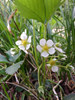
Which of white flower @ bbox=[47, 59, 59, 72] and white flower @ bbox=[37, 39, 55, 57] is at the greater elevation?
white flower @ bbox=[37, 39, 55, 57]

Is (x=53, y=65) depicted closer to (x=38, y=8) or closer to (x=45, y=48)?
(x=45, y=48)

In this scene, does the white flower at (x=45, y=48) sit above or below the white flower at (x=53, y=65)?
above

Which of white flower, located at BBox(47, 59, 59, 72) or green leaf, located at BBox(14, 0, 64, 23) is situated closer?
green leaf, located at BBox(14, 0, 64, 23)

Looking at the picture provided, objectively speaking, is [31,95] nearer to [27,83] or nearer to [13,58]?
[27,83]

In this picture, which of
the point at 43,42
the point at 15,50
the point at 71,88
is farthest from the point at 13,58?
the point at 71,88

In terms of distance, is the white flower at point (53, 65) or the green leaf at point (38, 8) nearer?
the green leaf at point (38, 8)

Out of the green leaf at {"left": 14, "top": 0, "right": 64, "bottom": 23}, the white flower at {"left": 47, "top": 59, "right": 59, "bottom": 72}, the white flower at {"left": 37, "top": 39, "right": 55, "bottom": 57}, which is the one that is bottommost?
the white flower at {"left": 47, "top": 59, "right": 59, "bottom": 72}

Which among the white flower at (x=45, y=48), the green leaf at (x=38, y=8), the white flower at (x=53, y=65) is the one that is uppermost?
the green leaf at (x=38, y=8)

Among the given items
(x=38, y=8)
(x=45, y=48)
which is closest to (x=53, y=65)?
(x=45, y=48)

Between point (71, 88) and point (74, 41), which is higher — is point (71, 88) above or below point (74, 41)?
below
